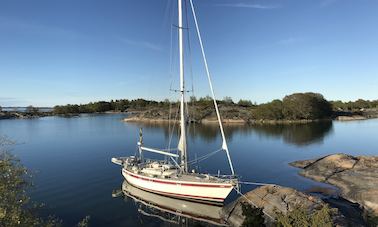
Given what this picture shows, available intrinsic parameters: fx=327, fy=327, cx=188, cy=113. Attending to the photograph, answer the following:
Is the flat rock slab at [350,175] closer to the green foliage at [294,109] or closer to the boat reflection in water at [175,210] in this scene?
the boat reflection in water at [175,210]

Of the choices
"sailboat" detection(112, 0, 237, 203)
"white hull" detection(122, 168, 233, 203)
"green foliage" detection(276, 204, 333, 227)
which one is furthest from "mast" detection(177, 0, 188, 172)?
"green foliage" detection(276, 204, 333, 227)

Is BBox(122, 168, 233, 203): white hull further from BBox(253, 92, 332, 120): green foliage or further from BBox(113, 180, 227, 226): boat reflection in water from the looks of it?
BBox(253, 92, 332, 120): green foliage

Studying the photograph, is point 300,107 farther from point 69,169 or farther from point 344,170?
point 69,169

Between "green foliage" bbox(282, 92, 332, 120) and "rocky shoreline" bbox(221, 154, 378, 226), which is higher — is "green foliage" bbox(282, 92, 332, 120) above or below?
above

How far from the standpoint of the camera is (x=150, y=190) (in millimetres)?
40500

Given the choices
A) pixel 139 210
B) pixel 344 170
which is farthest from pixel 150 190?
pixel 344 170

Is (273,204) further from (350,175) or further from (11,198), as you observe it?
(11,198)

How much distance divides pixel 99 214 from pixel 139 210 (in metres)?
4.37

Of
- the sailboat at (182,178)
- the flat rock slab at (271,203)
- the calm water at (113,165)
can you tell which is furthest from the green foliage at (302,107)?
the flat rock slab at (271,203)

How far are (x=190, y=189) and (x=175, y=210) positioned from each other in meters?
2.78

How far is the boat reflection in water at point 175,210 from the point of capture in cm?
3303

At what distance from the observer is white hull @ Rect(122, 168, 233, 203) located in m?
35.3

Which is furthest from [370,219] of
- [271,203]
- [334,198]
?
[334,198]

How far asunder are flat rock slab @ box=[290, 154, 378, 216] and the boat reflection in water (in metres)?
15.8
